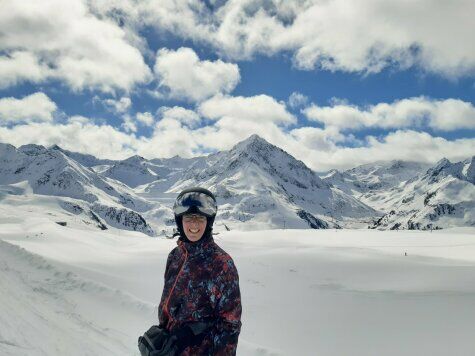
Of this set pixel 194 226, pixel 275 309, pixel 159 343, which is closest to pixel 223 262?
pixel 194 226

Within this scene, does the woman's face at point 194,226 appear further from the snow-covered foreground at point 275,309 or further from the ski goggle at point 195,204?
the snow-covered foreground at point 275,309

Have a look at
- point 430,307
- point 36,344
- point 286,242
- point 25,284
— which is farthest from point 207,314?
point 286,242

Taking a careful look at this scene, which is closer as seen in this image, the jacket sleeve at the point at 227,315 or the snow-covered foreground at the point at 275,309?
the jacket sleeve at the point at 227,315

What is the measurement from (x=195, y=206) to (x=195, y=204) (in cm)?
2

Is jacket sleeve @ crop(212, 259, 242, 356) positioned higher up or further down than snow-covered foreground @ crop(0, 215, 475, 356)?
higher up

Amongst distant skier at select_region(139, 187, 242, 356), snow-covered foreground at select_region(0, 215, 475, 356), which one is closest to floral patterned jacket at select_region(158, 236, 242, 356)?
distant skier at select_region(139, 187, 242, 356)

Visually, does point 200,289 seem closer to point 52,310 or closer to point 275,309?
point 52,310

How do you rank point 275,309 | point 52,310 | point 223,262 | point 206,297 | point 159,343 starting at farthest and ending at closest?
1. point 275,309
2. point 52,310
3. point 223,262
4. point 206,297
5. point 159,343

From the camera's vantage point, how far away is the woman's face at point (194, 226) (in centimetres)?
469

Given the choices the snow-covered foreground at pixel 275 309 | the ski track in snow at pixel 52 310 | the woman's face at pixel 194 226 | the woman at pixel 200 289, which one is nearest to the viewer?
the woman at pixel 200 289

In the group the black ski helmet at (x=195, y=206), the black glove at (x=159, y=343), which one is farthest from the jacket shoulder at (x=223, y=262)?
the black glove at (x=159, y=343)

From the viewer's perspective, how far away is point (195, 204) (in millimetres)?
4754

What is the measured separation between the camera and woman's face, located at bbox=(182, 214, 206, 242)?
4.69 metres

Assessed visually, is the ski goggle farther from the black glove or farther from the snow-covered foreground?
the snow-covered foreground
